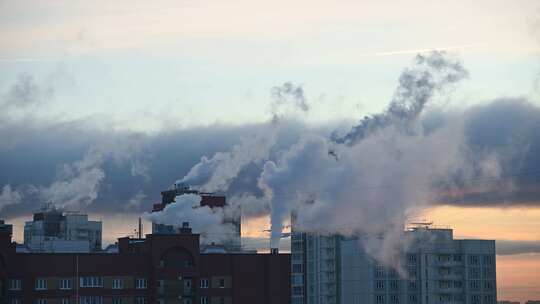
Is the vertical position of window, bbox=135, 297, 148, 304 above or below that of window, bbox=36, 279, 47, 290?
below

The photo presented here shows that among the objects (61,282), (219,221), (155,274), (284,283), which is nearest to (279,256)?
(284,283)

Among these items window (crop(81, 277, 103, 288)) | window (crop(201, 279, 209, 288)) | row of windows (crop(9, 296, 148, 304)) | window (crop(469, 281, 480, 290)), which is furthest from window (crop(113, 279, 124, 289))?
window (crop(469, 281, 480, 290))

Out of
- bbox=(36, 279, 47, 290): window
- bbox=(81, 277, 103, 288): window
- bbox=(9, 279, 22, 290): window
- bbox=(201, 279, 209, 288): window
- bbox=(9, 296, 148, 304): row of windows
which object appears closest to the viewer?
bbox=(9, 279, 22, 290): window

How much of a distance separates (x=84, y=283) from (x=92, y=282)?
2.77 feet

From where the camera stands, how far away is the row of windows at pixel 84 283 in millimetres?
121875

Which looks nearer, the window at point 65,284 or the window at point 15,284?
the window at point 15,284

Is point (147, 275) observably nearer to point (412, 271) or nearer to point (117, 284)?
point (117, 284)

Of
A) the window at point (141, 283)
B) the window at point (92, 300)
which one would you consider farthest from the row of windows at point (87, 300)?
the window at point (141, 283)

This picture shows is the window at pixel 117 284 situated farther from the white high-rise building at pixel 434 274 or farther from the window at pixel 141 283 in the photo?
the white high-rise building at pixel 434 274

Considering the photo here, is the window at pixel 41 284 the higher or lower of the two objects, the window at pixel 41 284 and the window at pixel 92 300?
the higher

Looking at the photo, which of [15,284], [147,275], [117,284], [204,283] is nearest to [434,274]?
[204,283]

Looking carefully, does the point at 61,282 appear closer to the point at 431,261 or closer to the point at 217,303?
the point at 217,303

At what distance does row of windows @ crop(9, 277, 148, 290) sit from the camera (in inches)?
4798

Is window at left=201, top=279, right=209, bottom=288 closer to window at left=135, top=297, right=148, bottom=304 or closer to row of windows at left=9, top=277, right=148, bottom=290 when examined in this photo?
row of windows at left=9, top=277, right=148, bottom=290
